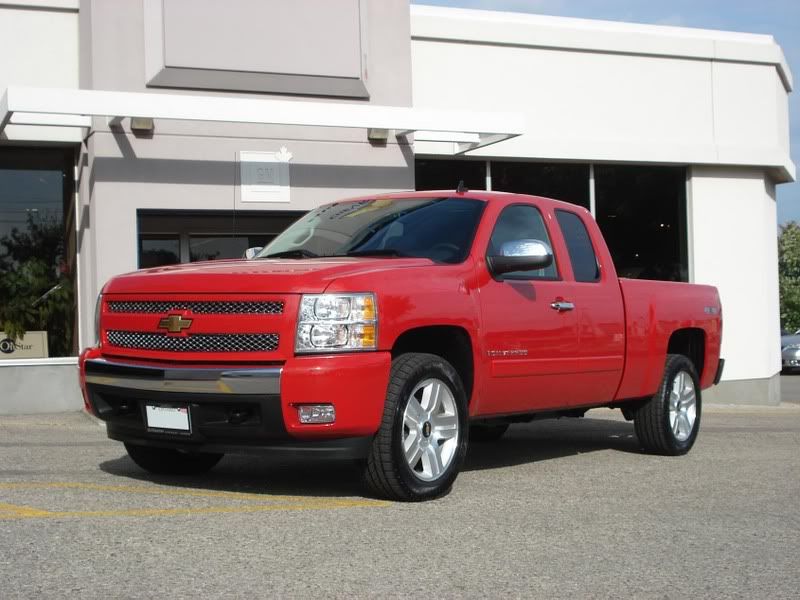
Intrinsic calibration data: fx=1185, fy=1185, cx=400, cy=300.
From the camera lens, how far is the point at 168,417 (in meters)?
6.56

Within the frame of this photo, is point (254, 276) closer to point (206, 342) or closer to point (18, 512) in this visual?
point (206, 342)

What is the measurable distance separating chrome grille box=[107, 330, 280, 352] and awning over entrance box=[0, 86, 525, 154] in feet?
17.4

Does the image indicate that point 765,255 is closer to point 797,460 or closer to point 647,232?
point 647,232

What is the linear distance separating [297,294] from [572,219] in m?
3.06

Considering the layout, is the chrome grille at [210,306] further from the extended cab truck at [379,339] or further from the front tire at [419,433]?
the front tire at [419,433]

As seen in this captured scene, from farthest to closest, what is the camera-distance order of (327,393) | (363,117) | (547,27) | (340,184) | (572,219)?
1. (547,27)
2. (340,184)
3. (363,117)
4. (572,219)
5. (327,393)

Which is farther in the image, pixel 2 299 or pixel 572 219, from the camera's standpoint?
pixel 2 299

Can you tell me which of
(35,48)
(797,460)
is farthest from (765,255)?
(35,48)

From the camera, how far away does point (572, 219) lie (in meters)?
8.67

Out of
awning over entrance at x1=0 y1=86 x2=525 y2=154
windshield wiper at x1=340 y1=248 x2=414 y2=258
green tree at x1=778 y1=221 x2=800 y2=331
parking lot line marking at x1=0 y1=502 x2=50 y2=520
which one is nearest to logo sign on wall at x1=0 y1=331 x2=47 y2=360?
awning over entrance at x1=0 y1=86 x2=525 y2=154

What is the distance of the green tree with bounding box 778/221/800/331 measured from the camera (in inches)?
2714

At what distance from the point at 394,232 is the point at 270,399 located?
1.87 metres

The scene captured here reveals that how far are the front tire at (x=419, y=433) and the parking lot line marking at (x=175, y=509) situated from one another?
0.61 ft

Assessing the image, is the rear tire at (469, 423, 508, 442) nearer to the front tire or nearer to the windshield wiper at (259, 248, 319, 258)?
the windshield wiper at (259, 248, 319, 258)
